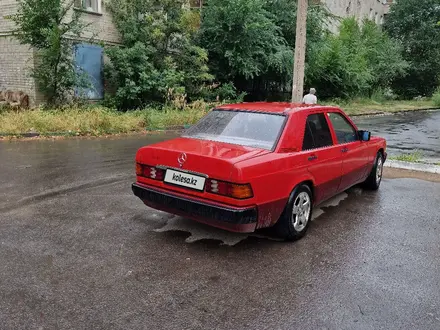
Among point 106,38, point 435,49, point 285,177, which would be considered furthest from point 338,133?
point 435,49

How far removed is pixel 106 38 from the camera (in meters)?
17.2

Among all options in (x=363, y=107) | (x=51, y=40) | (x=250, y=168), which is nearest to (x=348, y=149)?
(x=250, y=168)

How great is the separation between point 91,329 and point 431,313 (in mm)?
2519

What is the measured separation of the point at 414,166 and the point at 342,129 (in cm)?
366

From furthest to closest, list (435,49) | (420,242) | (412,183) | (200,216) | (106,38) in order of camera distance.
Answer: (435,49)
(106,38)
(412,183)
(420,242)
(200,216)

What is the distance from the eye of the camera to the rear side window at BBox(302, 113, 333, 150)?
4773 mm

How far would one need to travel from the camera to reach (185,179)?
4219 mm

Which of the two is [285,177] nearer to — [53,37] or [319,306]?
[319,306]

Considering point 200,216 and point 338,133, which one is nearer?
point 200,216

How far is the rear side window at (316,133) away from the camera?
4.77m

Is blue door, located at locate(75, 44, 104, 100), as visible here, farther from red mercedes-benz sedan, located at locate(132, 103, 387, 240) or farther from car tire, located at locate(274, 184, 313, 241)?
car tire, located at locate(274, 184, 313, 241)

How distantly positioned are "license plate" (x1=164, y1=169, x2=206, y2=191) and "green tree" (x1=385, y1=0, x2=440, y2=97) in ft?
139

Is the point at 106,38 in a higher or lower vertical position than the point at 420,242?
higher

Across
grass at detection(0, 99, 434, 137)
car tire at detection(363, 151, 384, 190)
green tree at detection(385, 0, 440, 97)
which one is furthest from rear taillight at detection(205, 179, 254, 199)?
green tree at detection(385, 0, 440, 97)
